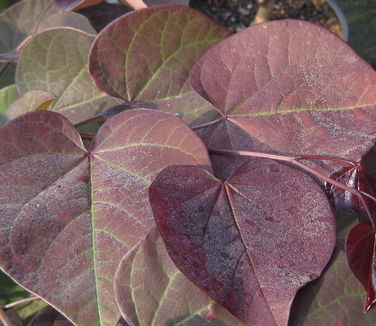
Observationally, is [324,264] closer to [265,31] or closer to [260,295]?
[260,295]

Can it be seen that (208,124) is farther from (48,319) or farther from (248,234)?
(48,319)

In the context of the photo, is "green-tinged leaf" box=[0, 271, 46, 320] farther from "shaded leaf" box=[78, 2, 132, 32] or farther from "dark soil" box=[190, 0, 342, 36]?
"dark soil" box=[190, 0, 342, 36]

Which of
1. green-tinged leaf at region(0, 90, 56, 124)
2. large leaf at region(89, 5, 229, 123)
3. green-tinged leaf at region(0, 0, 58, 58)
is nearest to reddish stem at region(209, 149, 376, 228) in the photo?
large leaf at region(89, 5, 229, 123)

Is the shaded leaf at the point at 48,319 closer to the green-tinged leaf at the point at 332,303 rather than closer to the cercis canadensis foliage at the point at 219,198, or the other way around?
the cercis canadensis foliage at the point at 219,198

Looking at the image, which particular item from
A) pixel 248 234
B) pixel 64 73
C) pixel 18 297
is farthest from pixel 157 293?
pixel 18 297

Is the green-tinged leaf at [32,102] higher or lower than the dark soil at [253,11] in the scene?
higher

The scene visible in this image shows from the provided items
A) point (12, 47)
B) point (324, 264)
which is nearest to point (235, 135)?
point (324, 264)

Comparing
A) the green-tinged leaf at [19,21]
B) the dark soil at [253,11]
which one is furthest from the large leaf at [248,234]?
the dark soil at [253,11]
